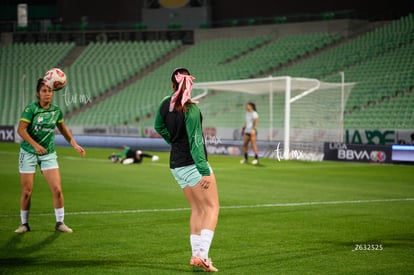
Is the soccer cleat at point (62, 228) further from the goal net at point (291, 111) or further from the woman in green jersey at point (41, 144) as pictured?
the goal net at point (291, 111)

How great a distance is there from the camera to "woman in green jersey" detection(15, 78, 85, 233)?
11562 millimetres

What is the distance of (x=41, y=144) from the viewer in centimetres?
1175

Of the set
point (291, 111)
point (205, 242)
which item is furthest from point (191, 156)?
point (291, 111)

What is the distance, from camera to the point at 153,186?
1931cm

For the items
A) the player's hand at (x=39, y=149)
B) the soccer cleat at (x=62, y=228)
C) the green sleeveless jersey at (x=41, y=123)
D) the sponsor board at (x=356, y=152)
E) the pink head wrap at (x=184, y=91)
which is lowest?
the soccer cleat at (x=62, y=228)

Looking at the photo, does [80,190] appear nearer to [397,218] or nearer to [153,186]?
[153,186]

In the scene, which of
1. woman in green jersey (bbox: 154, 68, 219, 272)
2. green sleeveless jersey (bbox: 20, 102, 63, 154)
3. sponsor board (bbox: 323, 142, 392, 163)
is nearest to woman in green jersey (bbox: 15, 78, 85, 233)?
green sleeveless jersey (bbox: 20, 102, 63, 154)

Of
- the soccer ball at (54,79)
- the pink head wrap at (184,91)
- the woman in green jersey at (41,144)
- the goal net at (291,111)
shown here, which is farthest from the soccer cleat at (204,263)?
the goal net at (291,111)

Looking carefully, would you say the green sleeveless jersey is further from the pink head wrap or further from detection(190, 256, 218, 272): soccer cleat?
detection(190, 256, 218, 272): soccer cleat

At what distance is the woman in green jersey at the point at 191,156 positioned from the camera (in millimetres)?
8734

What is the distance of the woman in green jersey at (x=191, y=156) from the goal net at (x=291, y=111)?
628 inches

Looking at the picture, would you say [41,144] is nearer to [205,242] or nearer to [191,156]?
[191,156]

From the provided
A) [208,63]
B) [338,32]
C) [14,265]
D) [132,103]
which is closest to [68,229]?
[14,265]

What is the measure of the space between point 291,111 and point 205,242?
21300 millimetres
